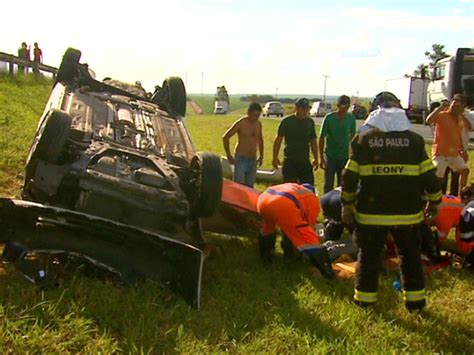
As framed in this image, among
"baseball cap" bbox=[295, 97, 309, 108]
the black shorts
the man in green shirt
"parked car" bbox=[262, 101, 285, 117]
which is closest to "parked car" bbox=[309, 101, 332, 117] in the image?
"parked car" bbox=[262, 101, 285, 117]

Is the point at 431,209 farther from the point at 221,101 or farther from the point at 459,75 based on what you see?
the point at 221,101

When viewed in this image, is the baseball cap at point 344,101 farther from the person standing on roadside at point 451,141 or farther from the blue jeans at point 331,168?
the person standing on roadside at point 451,141

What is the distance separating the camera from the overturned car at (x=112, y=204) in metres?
3.75

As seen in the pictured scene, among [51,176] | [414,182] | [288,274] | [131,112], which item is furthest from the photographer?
[131,112]

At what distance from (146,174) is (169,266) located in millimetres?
775

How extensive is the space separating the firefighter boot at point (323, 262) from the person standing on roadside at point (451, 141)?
317 centimetres

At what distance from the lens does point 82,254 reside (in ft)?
12.6

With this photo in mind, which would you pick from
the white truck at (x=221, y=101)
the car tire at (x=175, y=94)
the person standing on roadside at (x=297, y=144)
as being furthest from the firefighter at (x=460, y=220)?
the white truck at (x=221, y=101)

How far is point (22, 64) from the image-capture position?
1549cm

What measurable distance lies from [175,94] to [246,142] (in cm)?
102

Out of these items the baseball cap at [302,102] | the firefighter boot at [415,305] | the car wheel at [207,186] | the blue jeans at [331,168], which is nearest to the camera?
the firefighter boot at [415,305]

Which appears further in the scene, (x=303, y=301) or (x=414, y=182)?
(x=303, y=301)

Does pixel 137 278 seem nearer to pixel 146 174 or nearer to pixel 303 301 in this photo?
pixel 146 174

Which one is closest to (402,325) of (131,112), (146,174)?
(146,174)
